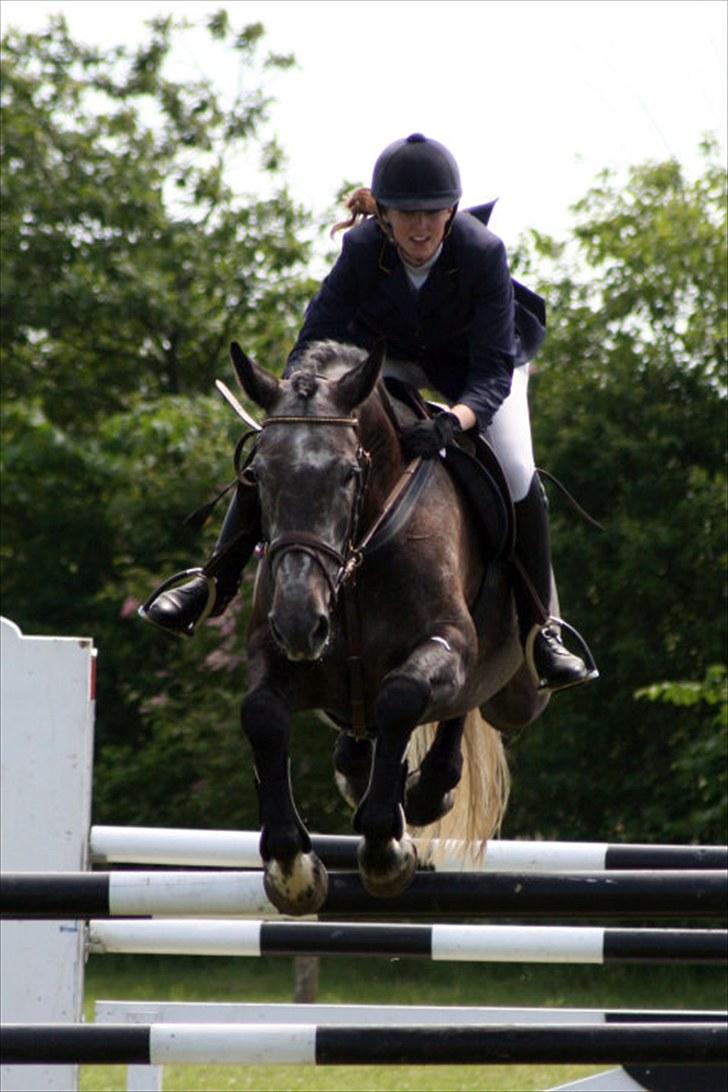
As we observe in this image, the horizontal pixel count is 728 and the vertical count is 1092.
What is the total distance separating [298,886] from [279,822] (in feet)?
0.55

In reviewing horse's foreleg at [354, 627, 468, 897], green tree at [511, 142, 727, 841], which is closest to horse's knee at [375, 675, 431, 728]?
horse's foreleg at [354, 627, 468, 897]

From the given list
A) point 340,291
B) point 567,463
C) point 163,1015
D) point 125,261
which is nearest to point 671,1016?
point 163,1015

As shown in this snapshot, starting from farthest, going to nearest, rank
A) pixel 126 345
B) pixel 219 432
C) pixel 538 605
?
pixel 126 345
pixel 219 432
pixel 538 605

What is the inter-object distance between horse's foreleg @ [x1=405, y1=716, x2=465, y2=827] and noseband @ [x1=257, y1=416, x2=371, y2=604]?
2.86 ft

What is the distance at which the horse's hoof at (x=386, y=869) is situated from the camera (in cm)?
367

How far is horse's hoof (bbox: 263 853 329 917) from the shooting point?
145 inches

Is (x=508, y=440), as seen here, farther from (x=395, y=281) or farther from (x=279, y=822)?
(x=279, y=822)

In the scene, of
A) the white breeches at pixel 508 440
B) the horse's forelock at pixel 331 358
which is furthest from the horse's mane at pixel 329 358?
the white breeches at pixel 508 440

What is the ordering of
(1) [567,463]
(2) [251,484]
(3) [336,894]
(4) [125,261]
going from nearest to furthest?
(3) [336,894] < (2) [251,484] < (1) [567,463] < (4) [125,261]

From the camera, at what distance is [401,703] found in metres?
3.83

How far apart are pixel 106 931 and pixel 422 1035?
1381mm

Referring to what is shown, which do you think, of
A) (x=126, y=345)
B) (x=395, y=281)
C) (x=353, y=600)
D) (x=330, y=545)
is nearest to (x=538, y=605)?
(x=353, y=600)

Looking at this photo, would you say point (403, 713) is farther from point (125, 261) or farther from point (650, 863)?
point (125, 261)

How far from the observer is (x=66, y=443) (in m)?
19.2
